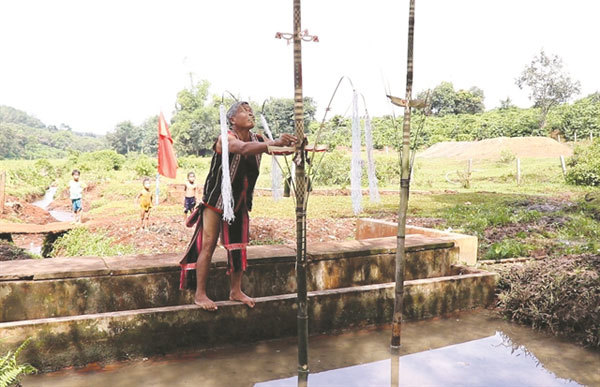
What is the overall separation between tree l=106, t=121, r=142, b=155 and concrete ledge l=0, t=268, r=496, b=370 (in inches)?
3695

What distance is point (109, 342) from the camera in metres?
3.51

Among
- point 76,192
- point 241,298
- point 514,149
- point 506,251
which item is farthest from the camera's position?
point 514,149

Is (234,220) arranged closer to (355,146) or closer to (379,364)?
(355,146)

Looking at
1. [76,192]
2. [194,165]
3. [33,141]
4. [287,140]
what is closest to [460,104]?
[194,165]

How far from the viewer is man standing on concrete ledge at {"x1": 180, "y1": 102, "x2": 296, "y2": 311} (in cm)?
358

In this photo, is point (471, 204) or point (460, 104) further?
point (460, 104)

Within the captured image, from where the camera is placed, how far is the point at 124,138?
9331 cm

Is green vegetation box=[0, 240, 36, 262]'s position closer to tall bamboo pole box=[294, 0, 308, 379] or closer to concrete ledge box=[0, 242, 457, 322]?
concrete ledge box=[0, 242, 457, 322]

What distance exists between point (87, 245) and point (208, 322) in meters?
6.23

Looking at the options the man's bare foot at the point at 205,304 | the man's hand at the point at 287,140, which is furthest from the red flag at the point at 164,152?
the man's hand at the point at 287,140

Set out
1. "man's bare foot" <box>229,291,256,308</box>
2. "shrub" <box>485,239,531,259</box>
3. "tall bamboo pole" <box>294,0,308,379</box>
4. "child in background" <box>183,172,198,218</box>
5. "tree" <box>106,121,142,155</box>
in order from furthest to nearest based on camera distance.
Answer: "tree" <box>106,121,142,155</box> < "child in background" <box>183,172,198,218</box> < "shrub" <box>485,239,531,259</box> < "man's bare foot" <box>229,291,256,308</box> < "tall bamboo pole" <box>294,0,308,379</box>

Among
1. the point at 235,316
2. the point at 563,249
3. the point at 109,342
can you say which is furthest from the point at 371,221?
the point at 109,342

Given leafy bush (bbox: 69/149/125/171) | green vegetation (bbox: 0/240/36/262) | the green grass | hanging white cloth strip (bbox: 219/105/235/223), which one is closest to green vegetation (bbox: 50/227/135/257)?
the green grass

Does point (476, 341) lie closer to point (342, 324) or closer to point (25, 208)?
point (342, 324)
